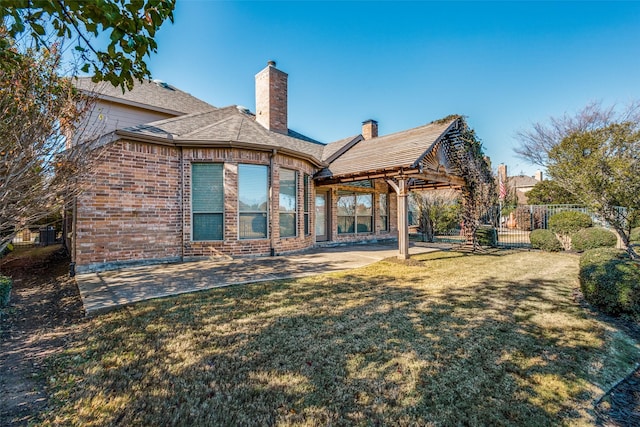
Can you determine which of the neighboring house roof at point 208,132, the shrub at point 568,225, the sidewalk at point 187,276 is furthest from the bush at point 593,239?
the neighboring house roof at point 208,132

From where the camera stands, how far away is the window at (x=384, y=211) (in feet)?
48.0

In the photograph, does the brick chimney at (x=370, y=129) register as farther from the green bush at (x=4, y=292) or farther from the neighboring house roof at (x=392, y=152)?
the green bush at (x=4, y=292)

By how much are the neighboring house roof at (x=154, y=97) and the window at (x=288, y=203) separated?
574 centimetres

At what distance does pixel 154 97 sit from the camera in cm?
1158

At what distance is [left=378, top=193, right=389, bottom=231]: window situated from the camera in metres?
14.6

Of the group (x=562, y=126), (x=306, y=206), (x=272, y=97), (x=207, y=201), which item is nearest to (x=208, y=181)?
(x=207, y=201)

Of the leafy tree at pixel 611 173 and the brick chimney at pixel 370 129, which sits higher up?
the brick chimney at pixel 370 129

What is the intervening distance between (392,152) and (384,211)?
19.1 ft

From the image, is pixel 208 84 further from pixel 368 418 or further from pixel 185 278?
pixel 368 418

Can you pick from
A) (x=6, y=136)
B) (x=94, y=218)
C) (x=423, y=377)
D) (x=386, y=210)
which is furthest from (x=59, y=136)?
(x=386, y=210)

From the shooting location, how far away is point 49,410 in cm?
224

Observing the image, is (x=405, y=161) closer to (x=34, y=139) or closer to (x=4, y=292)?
(x=34, y=139)

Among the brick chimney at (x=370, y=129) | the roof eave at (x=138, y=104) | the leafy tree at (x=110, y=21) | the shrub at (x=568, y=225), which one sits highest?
the brick chimney at (x=370, y=129)

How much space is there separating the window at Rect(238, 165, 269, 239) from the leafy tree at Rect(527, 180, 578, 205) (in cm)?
2311
